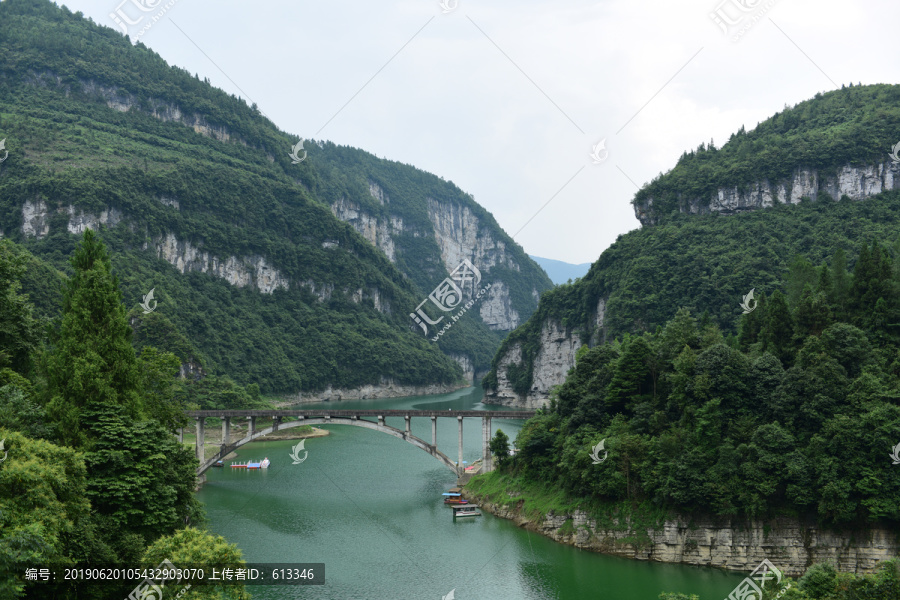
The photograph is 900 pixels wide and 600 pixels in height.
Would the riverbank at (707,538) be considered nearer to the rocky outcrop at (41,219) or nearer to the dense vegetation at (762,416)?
the dense vegetation at (762,416)

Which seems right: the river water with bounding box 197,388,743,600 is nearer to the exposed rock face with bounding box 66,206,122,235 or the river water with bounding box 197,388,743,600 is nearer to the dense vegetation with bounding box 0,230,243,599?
the dense vegetation with bounding box 0,230,243,599

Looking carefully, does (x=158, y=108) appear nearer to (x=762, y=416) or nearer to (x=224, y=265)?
(x=224, y=265)

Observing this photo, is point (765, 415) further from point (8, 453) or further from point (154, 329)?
point (154, 329)

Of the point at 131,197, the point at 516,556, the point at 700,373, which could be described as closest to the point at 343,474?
the point at 516,556

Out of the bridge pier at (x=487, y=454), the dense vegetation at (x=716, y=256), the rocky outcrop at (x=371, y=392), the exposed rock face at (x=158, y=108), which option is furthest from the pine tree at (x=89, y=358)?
the exposed rock face at (x=158, y=108)

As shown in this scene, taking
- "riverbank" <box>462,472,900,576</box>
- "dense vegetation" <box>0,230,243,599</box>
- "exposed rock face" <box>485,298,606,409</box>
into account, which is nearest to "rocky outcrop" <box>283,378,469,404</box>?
"exposed rock face" <box>485,298,606,409</box>

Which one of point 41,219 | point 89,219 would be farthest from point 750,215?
point 41,219
